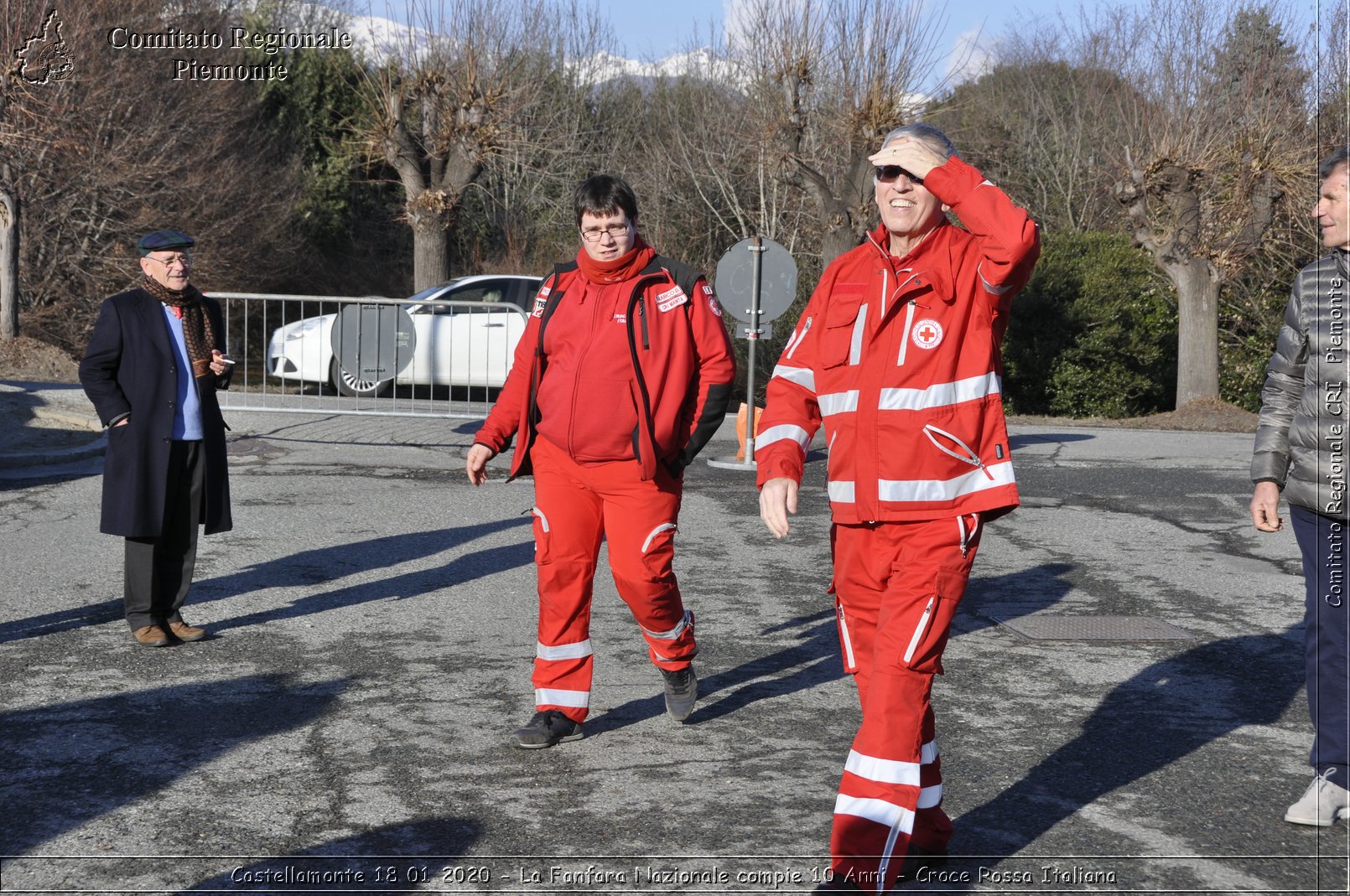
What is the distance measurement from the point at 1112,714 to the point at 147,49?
20613 mm

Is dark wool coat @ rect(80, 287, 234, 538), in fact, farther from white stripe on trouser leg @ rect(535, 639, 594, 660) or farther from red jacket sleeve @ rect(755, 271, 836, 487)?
red jacket sleeve @ rect(755, 271, 836, 487)

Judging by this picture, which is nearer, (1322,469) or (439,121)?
(1322,469)

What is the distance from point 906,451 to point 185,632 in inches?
152

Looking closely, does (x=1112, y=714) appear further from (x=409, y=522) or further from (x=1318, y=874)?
(x=409, y=522)

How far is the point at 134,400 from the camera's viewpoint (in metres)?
6.08

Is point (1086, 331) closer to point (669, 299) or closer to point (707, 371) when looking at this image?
point (707, 371)

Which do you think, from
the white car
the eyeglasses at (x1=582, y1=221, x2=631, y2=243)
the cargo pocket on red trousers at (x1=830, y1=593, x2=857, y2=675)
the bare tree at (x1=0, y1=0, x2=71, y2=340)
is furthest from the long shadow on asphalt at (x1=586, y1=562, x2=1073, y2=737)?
the bare tree at (x1=0, y1=0, x2=71, y2=340)

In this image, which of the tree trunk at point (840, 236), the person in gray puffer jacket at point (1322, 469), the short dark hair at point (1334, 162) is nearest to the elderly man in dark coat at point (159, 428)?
the person in gray puffer jacket at point (1322, 469)

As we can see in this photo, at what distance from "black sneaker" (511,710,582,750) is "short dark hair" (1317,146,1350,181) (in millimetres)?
2948

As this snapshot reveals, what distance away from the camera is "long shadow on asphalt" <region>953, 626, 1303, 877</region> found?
4.09 meters

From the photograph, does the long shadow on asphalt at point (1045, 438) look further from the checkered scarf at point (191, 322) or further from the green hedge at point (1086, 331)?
the checkered scarf at point (191, 322)

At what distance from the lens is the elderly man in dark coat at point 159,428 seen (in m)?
6.01

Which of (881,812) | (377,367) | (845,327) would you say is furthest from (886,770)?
(377,367)

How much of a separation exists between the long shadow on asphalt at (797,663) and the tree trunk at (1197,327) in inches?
498
